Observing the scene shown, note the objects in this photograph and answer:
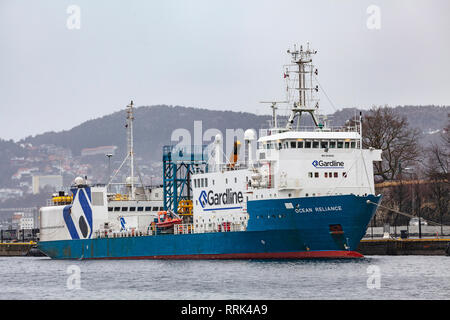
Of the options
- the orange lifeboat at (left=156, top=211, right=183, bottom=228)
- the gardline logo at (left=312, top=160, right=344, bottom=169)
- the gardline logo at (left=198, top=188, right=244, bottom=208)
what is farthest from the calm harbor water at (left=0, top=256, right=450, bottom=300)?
the gardline logo at (left=312, top=160, right=344, bottom=169)

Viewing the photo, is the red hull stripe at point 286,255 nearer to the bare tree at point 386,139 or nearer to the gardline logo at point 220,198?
the gardline logo at point 220,198

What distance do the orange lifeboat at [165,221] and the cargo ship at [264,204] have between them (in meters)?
0.06

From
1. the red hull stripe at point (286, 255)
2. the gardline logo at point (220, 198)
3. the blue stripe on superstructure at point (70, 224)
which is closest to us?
the red hull stripe at point (286, 255)

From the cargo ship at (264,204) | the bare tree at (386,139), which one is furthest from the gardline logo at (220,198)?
the bare tree at (386,139)

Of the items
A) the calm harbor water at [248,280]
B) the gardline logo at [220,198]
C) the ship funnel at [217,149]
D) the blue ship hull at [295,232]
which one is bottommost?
the calm harbor water at [248,280]

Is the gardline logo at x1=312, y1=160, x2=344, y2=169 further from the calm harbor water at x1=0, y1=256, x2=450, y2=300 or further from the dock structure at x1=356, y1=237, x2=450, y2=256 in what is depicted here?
the dock structure at x1=356, y1=237, x2=450, y2=256

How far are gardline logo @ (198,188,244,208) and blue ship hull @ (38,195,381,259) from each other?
6.98 ft

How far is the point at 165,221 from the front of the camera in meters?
59.6

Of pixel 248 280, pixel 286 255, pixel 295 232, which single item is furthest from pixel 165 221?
pixel 248 280

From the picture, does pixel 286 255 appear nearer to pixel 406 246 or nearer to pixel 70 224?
pixel 406 246

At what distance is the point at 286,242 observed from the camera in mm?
50125

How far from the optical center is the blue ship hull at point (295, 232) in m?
48.2

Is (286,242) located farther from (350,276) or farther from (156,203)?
(156,203)
